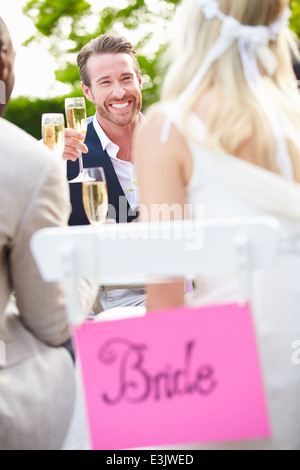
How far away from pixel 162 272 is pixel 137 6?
1418 cm

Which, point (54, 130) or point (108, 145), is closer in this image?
point (54, 130)

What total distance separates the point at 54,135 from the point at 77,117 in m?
0.47

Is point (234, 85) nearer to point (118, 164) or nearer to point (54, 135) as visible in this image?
point (54, 135)

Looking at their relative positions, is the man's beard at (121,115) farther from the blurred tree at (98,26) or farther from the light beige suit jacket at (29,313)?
the blurred tree at (98,26)

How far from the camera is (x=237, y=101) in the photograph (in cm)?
186

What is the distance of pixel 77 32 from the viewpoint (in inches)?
609

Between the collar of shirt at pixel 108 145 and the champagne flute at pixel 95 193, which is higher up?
the champagne flute at pixel 95 193

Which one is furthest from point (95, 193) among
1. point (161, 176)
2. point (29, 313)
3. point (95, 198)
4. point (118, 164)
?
point (118, 164)

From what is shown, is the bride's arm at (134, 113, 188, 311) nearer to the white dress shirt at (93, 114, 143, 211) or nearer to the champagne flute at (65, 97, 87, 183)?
the champagne flute at (65, 97, 87, 183)

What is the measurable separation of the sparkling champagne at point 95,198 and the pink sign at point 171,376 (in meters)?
1.32

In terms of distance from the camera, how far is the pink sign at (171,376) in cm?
156

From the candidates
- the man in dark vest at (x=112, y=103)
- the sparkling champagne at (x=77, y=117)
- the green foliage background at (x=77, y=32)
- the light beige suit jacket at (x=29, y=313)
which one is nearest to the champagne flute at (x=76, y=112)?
the sparkling champagne at (x=77, y=117)

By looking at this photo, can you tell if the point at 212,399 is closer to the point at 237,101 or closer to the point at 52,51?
the point at 237,101

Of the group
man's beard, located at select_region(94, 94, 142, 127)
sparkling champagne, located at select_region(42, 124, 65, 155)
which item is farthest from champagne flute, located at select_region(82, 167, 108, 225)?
man's beard, located at select_region(94, 94, 142, 127)
